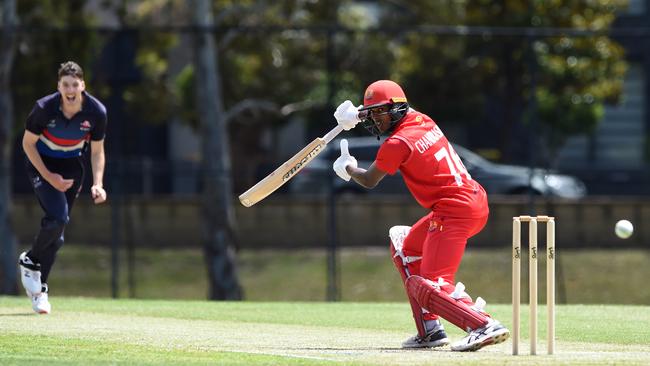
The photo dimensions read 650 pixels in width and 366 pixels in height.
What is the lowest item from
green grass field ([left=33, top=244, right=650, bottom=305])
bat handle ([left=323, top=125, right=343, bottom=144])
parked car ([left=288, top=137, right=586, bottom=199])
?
green grass field ([left=33, top=244, right=650, bottom=305])

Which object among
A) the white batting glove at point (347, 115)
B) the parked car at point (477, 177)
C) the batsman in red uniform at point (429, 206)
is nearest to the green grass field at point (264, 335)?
the batsman in red uniform at point (429, 206)

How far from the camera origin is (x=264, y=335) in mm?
10016

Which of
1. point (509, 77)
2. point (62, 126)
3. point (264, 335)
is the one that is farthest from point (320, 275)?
point (264, 335)

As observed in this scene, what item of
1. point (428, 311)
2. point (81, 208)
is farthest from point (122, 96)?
point (428, 311)

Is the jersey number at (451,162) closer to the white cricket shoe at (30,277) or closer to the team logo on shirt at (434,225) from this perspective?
the team logo on shirt at (434,225)

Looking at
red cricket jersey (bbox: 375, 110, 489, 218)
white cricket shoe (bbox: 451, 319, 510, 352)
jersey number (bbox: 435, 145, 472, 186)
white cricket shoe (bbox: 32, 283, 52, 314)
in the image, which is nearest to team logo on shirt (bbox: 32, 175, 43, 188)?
white cricket shoe (bbox: 32, 283, 52, 314)

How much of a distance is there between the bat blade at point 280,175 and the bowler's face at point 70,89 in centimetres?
240

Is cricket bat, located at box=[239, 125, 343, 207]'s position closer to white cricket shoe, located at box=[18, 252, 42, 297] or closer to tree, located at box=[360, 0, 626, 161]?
white cricket shoe, located at box=[18, 252, 42, 297]

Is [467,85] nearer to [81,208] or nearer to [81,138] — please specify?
[81,208]

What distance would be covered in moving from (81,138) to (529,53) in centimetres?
847

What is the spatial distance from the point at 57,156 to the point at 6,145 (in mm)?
8278

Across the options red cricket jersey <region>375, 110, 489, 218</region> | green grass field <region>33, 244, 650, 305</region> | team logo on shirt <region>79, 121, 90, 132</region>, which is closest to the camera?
red cricket jersey <region>375, 110, 489, 218</region>

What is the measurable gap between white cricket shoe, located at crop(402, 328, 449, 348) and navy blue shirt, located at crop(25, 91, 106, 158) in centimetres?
365

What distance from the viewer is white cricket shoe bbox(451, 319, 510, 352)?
830 centimetres
